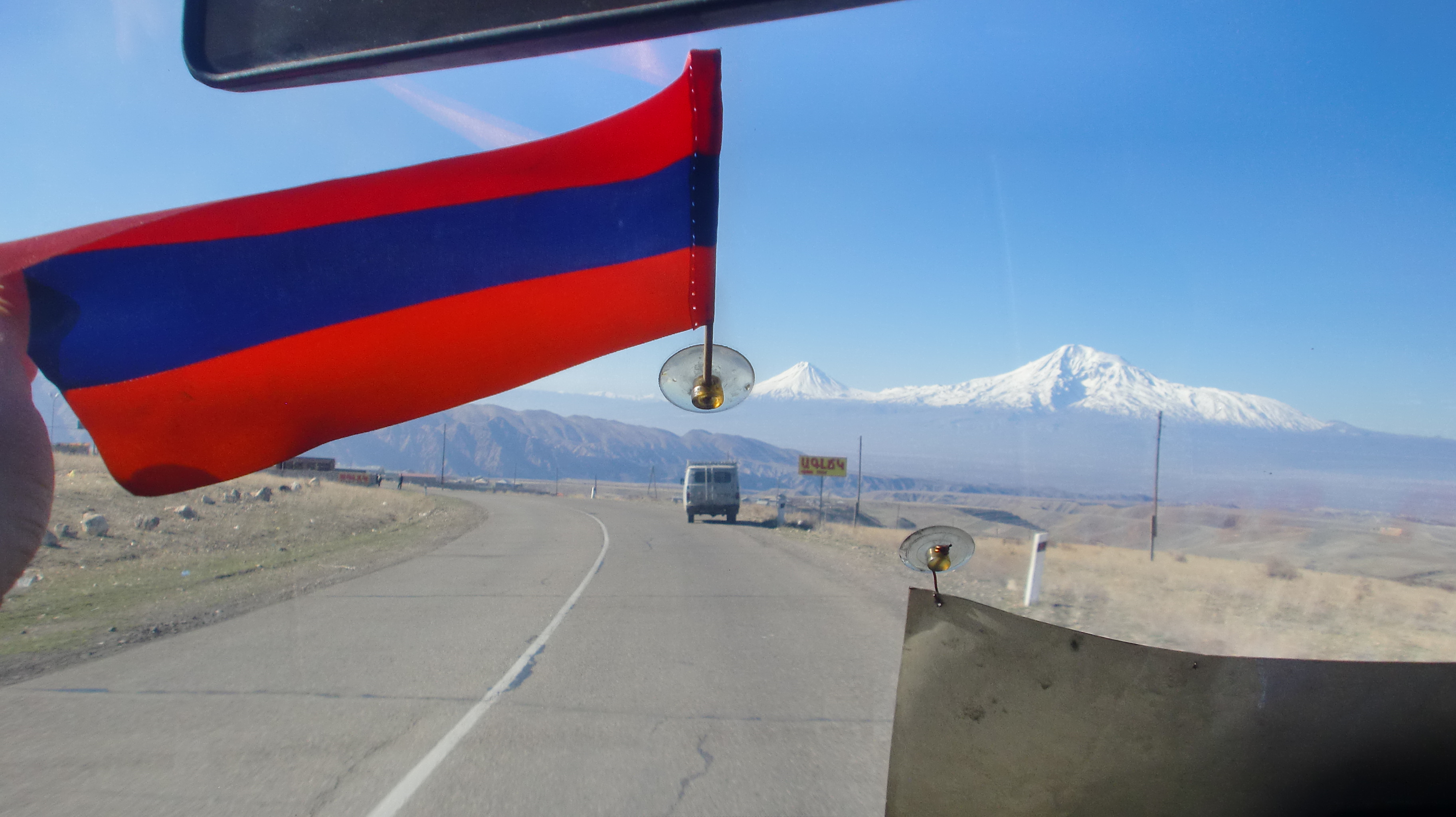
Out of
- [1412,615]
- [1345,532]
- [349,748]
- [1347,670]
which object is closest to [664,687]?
[349,748]

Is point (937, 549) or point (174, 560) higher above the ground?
point (937, 549)

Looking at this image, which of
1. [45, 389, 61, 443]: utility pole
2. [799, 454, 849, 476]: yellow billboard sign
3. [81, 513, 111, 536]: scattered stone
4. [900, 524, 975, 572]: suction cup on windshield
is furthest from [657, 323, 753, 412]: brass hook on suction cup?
[799, 454, 849, 476]: yellow billboard sign

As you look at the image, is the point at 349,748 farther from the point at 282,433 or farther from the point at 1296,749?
the point at 1296,749

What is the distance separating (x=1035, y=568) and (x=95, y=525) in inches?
678

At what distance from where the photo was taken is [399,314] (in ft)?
8.77

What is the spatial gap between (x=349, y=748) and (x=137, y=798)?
111 centimetres

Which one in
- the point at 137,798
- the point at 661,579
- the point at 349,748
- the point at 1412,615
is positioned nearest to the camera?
the point at 137,798

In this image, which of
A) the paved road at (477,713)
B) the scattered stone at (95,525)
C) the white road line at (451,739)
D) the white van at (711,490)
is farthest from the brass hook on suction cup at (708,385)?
the white van at (711,490)

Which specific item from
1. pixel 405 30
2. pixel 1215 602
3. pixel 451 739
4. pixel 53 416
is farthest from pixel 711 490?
pixel 405 30

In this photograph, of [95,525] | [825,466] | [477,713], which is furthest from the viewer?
[825,466]

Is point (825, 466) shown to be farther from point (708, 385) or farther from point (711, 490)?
point (708, 385)

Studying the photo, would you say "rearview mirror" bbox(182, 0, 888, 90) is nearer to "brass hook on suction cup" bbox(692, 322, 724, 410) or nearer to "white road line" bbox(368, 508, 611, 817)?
"brass hook on suction cup" bbox(692, 322, 724, 410)

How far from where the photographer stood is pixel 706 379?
7.71ft

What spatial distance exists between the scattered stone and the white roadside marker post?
1705 centimetres
